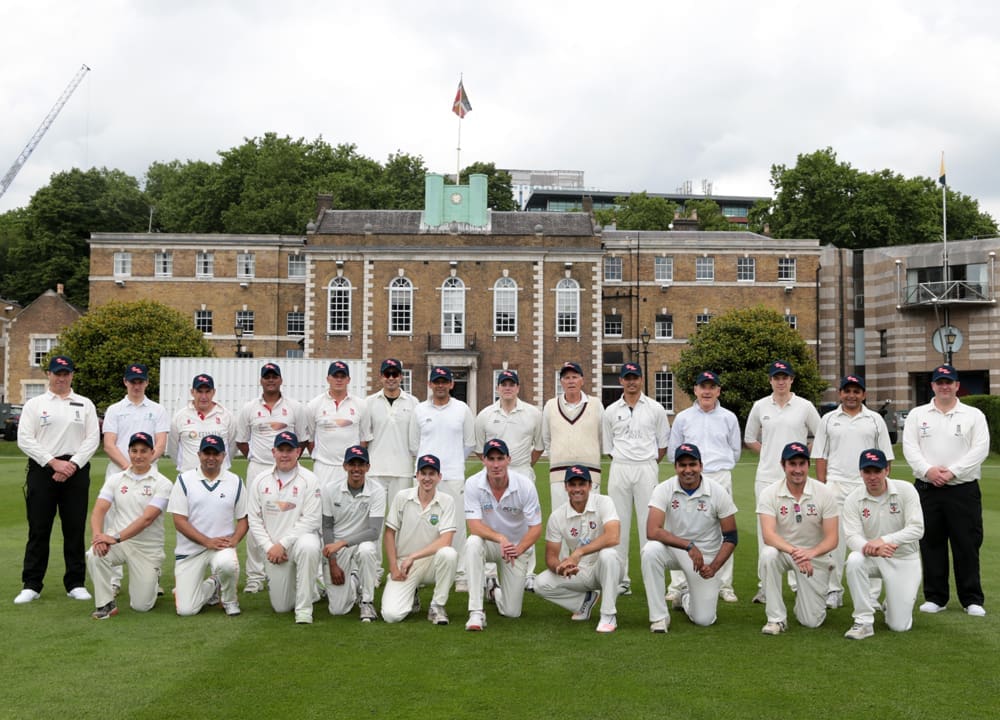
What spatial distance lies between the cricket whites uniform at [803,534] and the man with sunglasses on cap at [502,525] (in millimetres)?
1966

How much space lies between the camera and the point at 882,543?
8078mm

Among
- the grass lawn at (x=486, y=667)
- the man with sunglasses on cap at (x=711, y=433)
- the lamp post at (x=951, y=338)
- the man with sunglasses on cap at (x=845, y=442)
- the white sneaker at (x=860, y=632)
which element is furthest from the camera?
the lamp post at (x=951, y=338)

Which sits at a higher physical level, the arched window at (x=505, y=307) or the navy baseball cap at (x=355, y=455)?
the arched window at (x=505, y=307)

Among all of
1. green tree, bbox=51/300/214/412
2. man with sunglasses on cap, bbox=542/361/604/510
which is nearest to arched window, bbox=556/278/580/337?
green tree, bbox=51/300/214/412

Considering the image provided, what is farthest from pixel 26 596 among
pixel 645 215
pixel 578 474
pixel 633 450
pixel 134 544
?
pixel 645 215

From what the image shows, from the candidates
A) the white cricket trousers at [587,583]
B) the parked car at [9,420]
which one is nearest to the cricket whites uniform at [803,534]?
the white cricket trousers at [587,583]

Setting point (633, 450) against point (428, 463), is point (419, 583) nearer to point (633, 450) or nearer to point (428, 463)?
point (428, 463)

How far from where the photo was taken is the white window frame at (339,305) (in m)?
52.3

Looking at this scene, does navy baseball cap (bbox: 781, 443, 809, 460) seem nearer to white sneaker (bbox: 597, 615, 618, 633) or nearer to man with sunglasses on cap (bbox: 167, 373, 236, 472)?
white sneaker (bbox: 597, 615, 618, 633)

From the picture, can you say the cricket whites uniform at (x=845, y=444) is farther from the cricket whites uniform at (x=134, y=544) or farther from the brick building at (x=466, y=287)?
the brick building at (x=466, y=287)

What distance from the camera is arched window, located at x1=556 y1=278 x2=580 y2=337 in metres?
52.3

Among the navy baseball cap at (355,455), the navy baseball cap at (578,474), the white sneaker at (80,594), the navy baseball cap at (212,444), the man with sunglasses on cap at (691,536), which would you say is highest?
the navy baseball cap at (212,444)

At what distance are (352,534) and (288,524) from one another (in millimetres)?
578

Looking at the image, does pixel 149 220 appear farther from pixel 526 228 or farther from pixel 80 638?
pixel 80 638
